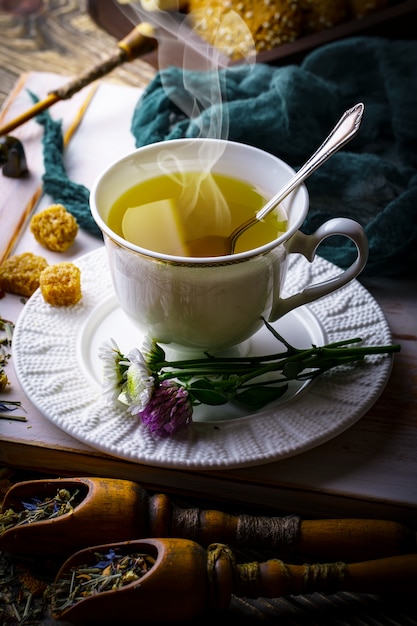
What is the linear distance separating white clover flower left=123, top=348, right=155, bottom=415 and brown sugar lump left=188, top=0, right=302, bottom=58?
86 cm

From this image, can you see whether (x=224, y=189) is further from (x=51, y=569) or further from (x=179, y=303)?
(x=51, y=569)

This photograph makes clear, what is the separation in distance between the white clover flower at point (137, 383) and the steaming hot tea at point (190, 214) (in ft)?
0.51

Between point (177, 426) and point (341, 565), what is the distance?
224mm

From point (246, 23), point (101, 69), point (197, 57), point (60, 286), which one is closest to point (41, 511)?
point (60, 286)

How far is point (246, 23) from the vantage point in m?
1.53

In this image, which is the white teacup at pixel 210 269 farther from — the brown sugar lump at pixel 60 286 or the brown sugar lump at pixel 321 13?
the brown sugar lump at pixel 321 13

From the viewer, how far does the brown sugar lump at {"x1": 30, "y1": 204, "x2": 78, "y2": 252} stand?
1146 mm

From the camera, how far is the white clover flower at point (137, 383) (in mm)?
831

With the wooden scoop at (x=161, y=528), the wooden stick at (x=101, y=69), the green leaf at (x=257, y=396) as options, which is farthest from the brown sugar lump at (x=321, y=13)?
the wooden scoop at (x=161, y=528)

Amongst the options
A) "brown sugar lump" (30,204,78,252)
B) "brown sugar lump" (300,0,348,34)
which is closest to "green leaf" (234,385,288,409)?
"brown sugar lump" (30,204,78,252)

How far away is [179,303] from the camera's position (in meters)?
0.84

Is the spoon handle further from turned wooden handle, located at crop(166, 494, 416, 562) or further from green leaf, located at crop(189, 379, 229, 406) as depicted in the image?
turned wooden handle, located at crop(166, 494, 416, 562)

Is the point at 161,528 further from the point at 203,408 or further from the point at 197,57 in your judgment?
the point at 197,57

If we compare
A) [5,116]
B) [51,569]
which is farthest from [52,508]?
[5,116]
